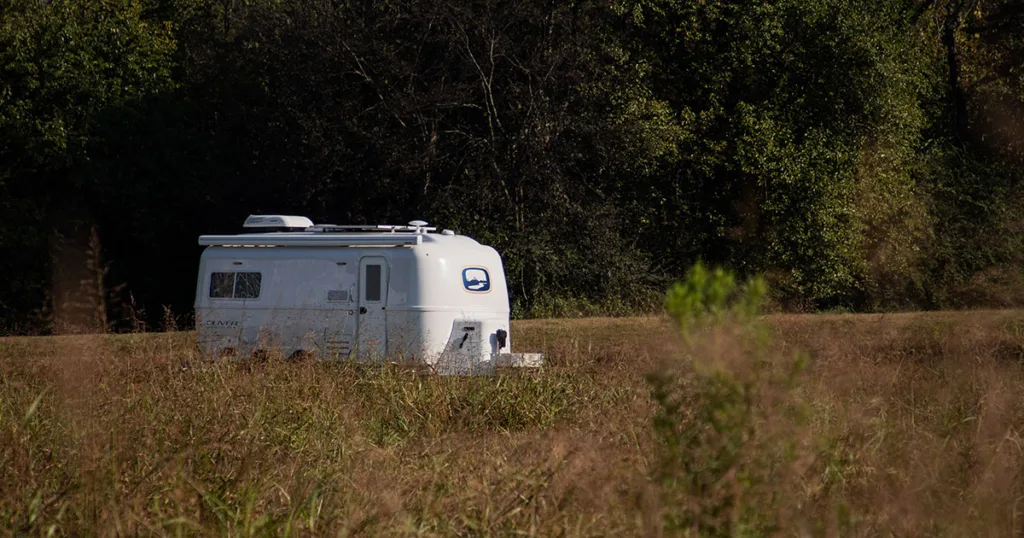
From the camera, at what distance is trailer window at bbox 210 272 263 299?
14102 mm

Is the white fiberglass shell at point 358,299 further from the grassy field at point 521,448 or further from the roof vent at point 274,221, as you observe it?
the grassy field at point 521,448

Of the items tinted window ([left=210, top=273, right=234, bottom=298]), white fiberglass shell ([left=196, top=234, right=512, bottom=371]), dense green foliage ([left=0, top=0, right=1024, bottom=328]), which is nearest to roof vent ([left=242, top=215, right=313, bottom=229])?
white fiberglass shell ([left=196, top=234, right=512, bottom=371])

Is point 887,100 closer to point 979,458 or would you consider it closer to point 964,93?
point 964,93

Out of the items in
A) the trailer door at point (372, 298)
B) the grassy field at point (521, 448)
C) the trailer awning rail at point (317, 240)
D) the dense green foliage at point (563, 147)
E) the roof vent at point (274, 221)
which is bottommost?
the grassy field at point (521, 448)

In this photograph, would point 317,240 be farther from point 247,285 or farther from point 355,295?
point 247,285

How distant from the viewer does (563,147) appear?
81.4 ft

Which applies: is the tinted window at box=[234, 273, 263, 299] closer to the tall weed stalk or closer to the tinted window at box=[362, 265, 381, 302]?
the tinted window at box=[362, 265, 381, 302]

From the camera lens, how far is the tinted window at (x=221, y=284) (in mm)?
14289

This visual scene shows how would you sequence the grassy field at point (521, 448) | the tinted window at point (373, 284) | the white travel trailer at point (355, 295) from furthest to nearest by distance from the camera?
the tinted window at point (373, 284) < the white travel trailer at point (355, 295) < the grassy field at point (521, 448)

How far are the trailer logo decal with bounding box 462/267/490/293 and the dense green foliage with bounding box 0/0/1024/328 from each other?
1002 cm

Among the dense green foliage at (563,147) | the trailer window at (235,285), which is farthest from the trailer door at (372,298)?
the dense green foliage at (563,147)

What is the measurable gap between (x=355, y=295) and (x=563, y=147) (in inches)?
480

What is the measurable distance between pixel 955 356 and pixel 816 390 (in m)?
4.09

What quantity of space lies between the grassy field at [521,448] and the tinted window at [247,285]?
326 cm
